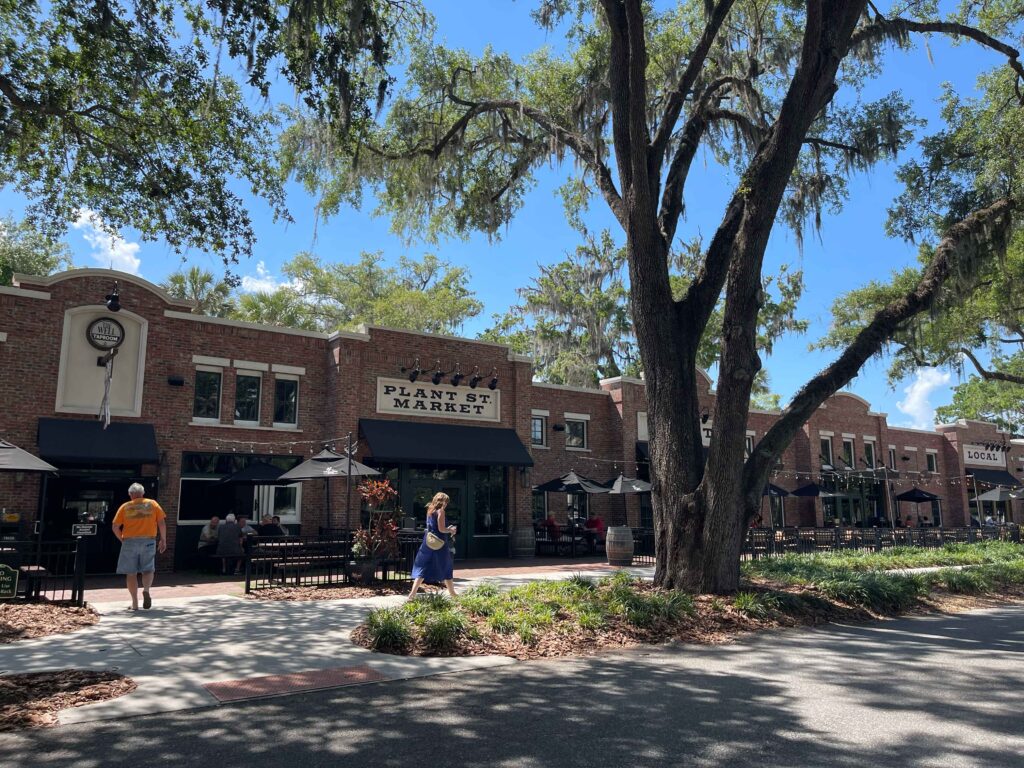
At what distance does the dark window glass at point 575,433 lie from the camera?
25.2 metres

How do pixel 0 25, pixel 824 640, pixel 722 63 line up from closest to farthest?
pixel 824 640, pixel 0 25, pixel 722 63

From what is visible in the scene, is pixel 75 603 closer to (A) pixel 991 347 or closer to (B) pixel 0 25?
(B) pixel 0 25

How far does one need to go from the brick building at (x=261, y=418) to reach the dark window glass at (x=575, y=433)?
0.24 feet

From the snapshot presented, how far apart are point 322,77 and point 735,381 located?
7.86m

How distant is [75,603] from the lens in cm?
1051

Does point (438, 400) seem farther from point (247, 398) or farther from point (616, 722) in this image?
point (616, 722)

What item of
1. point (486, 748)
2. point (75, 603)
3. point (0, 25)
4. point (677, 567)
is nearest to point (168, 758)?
point (486, 748)

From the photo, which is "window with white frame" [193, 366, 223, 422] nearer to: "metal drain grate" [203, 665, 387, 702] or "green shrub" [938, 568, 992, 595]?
"metal drain grate" [203, 665, 387, 702]

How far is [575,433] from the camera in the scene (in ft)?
83.7

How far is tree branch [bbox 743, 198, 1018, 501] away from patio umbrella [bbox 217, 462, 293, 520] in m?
10.4

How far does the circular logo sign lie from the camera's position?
16.1 m

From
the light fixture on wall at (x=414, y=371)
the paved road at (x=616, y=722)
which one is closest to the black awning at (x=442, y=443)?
the light fixture on wall at (x=414, y=371)

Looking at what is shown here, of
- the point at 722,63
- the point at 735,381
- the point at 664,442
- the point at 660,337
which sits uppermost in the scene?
the point at 722,63

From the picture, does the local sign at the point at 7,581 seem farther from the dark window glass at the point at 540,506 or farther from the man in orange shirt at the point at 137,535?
the dark window glass at the point at 540,506
